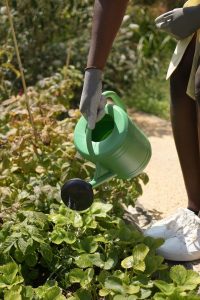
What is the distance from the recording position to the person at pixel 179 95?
2.00m

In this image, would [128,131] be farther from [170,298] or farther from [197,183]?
[170,298]

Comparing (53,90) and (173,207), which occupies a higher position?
(53,90)

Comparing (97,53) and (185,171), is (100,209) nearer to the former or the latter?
(185,171)

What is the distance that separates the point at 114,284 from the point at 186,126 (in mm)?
678

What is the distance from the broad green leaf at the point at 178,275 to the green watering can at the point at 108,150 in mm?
357

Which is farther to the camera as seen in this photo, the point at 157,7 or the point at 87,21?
the point at 157,7

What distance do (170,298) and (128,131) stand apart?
1.90ft

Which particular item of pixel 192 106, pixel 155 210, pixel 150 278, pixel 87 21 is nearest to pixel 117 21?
pixel 192 106

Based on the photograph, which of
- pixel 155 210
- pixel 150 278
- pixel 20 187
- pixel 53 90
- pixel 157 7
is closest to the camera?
pixel 150 278

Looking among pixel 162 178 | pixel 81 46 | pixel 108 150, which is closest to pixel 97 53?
pixel 108 150

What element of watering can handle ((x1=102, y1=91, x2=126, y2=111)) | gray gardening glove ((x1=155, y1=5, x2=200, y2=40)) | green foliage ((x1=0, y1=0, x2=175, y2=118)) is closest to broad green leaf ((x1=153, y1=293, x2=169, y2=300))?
watering can handle ((x1=102, y1=91, x2=126, y2=111))

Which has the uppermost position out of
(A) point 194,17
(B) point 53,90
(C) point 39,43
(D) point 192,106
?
(A) point 194,17

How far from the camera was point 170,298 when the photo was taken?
5.85 feet

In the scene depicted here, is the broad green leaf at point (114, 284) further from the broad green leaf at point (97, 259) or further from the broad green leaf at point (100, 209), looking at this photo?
the broad green leaf at point (100, 209)
